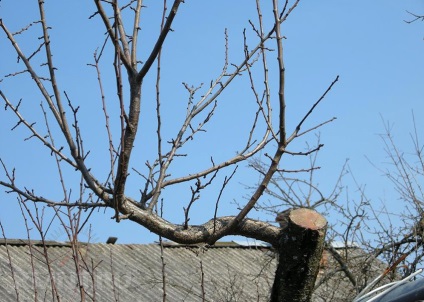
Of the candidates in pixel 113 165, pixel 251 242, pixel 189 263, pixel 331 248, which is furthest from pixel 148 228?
pixel 251 242

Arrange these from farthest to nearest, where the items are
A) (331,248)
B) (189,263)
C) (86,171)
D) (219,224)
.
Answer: (189,263), (331,248), (219,224), (86,171)

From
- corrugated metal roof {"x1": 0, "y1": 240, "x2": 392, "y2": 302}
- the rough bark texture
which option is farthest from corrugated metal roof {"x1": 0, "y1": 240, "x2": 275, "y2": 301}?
the rough bark texture

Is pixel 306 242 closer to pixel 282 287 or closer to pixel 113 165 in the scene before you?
pixel 282 287

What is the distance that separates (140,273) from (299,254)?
9.79 metres

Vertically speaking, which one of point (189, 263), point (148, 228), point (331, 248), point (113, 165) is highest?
point (189, 263)

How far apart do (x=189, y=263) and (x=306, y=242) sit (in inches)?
430

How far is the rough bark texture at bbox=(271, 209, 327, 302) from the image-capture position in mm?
3650

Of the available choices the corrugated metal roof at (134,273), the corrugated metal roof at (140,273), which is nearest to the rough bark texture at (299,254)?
the corrugated metal roof at (134,273)

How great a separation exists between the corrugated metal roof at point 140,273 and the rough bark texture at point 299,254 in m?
7.10

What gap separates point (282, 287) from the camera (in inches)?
147

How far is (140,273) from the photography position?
13.2 metres

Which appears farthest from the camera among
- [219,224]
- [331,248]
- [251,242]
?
[251,242]

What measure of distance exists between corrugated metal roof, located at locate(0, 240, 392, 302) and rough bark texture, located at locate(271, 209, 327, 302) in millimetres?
7096

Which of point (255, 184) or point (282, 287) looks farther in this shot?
point (255, 184)
